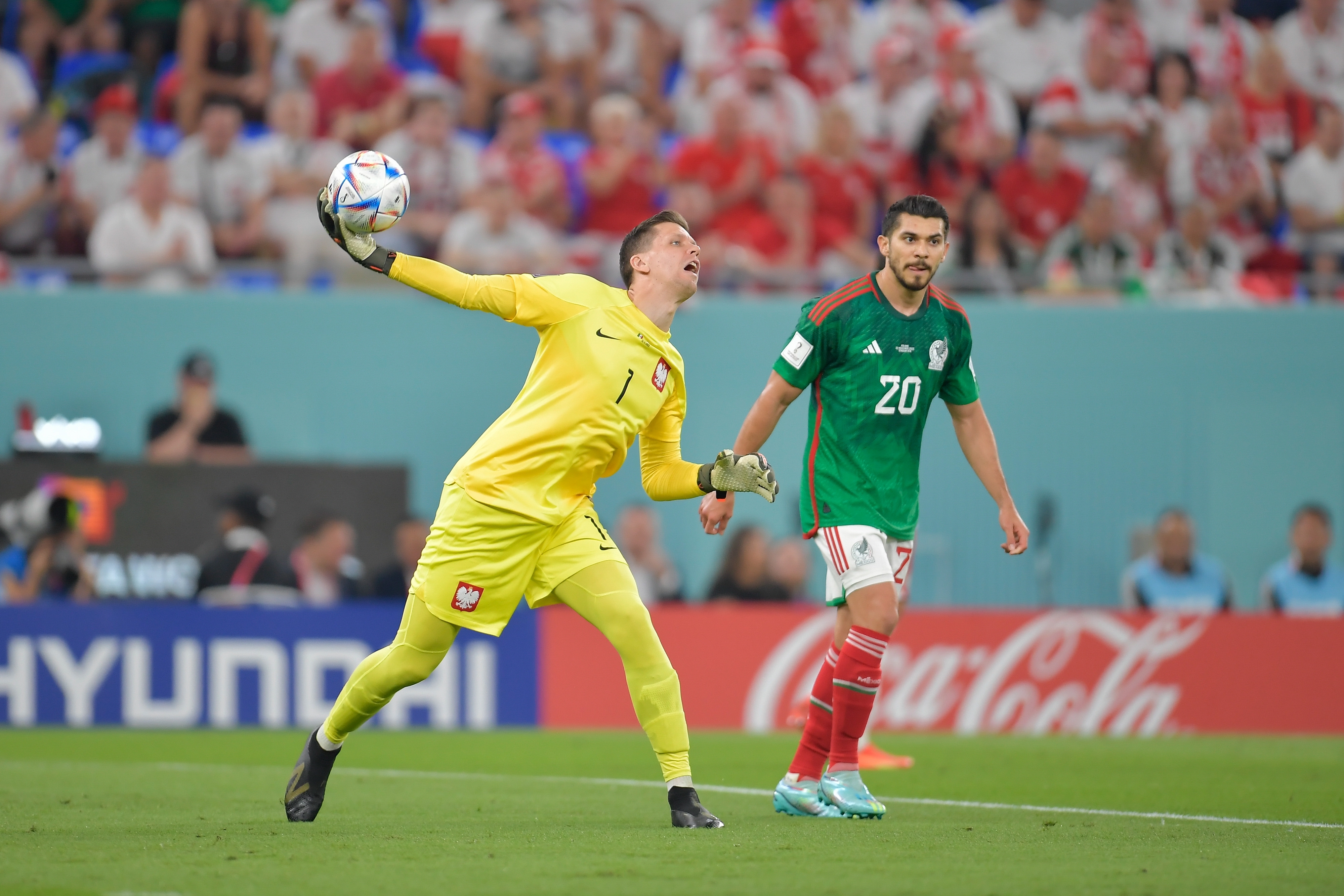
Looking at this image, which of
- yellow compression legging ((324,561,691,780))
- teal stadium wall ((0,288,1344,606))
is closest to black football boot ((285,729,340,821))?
yellow compression legging ((324,561,691,780))

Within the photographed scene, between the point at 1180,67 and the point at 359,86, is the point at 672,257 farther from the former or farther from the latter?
the point at 1180,67

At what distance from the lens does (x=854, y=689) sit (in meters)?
7.12

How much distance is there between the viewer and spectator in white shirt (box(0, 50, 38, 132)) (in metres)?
15.8

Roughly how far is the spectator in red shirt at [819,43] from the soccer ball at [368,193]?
11893 millimetres

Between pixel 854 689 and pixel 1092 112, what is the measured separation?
39.3 ft

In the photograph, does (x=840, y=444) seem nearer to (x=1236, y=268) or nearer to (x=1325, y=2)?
(x=1236, y=268)

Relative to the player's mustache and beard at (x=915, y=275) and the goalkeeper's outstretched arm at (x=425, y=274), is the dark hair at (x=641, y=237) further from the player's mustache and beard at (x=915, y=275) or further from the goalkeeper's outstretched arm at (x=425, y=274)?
the player's mustache and beard at (x=915, y=275)

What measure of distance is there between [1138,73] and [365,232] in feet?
44.2

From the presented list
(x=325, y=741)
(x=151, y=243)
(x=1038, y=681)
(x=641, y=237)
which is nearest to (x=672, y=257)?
(x=641, y=237)

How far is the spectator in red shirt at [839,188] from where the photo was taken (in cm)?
1617

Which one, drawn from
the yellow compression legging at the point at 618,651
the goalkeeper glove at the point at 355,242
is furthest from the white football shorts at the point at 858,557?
the goalkeeper glove at the point at 355,242

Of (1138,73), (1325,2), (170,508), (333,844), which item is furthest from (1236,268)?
(333,844)

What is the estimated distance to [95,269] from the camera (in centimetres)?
1462

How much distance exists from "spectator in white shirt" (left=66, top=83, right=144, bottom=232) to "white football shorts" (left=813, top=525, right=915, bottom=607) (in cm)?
988
